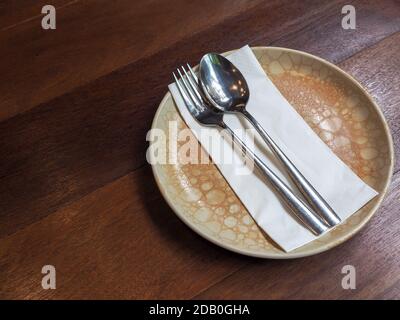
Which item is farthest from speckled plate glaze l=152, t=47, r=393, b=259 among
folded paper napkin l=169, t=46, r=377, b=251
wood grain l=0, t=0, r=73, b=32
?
wood grain l=0, t=0, r=73, b=32

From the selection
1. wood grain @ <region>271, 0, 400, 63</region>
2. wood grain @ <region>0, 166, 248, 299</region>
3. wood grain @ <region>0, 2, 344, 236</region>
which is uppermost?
wood grain @ <region>271, 0, 400, 63</region>

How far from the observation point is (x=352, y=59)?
757mm

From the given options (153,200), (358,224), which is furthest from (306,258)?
(153,200)

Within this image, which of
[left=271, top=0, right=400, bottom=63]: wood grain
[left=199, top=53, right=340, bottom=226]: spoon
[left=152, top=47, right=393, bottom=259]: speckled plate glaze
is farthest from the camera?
[left=271, top=0, right=400, bottom=63]: wood grain

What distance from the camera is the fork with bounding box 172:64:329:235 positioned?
22.8 inches

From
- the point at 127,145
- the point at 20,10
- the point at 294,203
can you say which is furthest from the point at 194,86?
the point at 20,10

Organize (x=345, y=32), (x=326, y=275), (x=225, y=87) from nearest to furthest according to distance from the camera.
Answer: (x=326, y=275)
(x=225, y=87)
(x=345, y=32)

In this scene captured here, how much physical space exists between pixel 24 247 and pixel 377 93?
0.54 meters

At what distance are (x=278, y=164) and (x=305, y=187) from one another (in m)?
0.05

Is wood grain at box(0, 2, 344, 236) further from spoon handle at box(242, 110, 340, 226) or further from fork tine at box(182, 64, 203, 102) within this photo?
spoon handle at box(242, 110, 340, 226)

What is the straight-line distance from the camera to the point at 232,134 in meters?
0.66

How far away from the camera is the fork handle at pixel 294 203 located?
1.88ft

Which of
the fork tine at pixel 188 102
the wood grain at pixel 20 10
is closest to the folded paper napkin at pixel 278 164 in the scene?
the fork tine at pixel 188 102

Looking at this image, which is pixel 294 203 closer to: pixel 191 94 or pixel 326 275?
pixel 326 275
